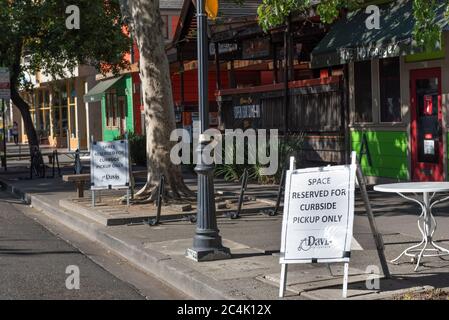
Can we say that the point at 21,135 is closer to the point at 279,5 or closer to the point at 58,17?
the point at 58,17

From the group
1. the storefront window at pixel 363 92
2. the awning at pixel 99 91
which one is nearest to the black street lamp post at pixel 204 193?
the storefront window at pixel 363 92

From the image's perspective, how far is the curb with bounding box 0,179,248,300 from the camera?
6992 millimetres

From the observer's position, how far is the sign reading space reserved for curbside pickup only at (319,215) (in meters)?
6.42

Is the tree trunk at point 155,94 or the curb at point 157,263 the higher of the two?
the tree trunk at point 155,94

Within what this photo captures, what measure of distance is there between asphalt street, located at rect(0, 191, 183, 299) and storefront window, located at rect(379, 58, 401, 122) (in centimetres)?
782

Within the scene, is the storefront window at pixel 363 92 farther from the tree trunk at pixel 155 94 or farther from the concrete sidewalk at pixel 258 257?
the tree trunk at pixel 155 94

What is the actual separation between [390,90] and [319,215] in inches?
367

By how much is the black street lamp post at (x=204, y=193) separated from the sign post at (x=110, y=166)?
15.1 feet

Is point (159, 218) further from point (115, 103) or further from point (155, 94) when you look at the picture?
point (115, 103)

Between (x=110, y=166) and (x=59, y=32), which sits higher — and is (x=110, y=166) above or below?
below

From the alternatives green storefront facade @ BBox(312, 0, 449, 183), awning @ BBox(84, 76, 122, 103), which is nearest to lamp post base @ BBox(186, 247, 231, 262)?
green storefront facade @ BBox(312, 0, 449, 183)

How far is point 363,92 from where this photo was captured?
1594cm

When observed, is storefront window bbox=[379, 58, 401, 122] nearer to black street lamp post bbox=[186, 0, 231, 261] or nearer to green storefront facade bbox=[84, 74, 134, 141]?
black street lamp post bbox=[186, 0, 231, 261]

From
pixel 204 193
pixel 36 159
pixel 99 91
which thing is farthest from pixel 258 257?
pixel 99 91
